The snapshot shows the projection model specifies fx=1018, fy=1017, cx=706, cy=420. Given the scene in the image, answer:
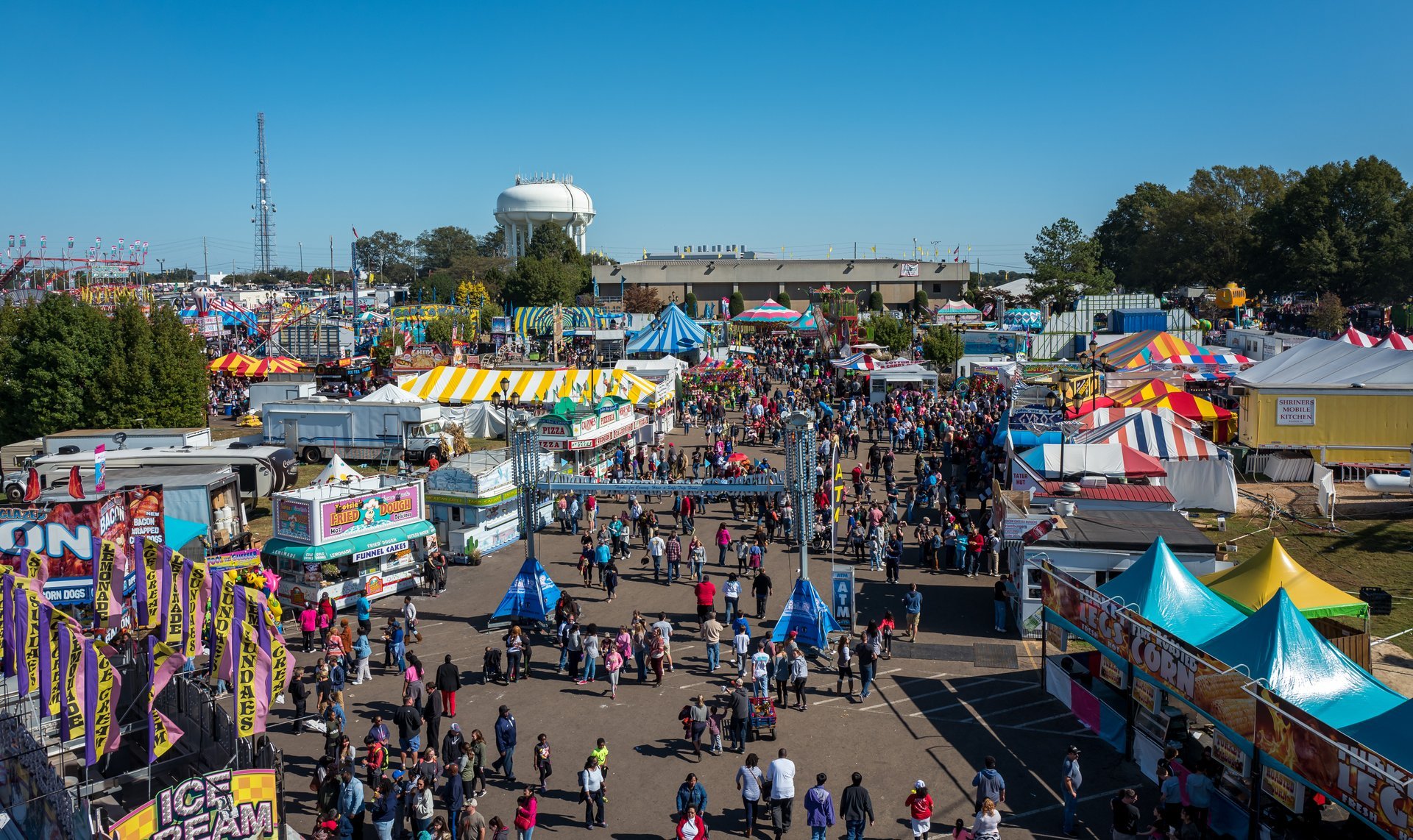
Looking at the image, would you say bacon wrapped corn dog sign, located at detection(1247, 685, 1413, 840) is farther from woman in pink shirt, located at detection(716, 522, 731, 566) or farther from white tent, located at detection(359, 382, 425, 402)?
white tent, located at detection(359, 382, 425, 402)

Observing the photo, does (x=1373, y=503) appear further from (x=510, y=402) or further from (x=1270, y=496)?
(x=510, y=402)

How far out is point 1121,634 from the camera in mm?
12297

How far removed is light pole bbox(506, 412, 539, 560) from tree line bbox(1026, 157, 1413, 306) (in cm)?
6002

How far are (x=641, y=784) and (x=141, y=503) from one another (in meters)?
11.1

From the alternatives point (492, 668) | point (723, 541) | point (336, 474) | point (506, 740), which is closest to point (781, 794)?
point (506, 740)

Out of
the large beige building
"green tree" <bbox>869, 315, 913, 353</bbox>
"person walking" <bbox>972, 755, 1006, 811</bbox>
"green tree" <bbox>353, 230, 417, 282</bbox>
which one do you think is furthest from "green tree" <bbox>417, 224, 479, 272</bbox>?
"person walking" <bbox>972, 755, 1006, 811</bbox>

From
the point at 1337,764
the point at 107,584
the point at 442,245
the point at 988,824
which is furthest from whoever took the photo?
the point at 442,245

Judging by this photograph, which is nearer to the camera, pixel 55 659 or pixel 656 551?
pixel 55 659

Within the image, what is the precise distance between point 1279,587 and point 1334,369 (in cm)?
1856

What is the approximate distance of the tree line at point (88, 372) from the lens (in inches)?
1184

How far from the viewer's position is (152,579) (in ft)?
43.0

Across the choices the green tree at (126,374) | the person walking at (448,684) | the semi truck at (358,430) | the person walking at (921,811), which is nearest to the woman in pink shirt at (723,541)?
the person walking at (448,684)

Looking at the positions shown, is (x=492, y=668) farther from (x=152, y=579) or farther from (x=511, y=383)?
(x=511, y=383)

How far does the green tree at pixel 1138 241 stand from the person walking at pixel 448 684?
73.7 meters
